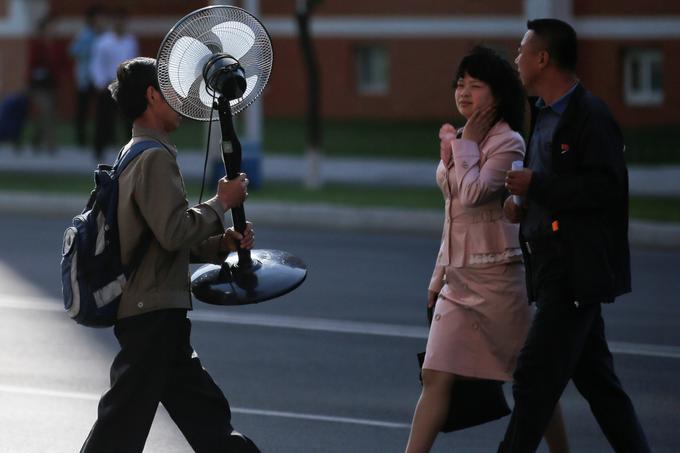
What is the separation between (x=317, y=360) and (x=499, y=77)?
3501 millimetres

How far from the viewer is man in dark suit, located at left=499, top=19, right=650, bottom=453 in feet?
18.1

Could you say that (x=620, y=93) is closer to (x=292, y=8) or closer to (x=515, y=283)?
(x=292, y=8)

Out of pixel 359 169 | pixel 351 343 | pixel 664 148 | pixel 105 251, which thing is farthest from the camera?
pixel 664 148

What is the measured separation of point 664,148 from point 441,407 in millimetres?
17202

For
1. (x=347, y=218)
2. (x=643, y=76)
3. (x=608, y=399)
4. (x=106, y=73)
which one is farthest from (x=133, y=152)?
(x=643, y=76)

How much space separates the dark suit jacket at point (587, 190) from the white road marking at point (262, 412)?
217cm

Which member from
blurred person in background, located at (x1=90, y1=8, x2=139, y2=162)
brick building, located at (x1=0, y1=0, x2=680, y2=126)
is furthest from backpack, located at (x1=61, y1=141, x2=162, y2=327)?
brick building, located at (x1=0, y1=0, x2=680, y2=126)

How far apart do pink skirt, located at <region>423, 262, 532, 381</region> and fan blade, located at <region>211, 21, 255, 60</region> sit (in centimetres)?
126

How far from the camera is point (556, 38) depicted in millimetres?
5664

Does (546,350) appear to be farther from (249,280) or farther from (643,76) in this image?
(643,76)

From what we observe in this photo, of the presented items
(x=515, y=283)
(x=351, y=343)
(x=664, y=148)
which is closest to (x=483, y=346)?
(x=515, y=283)

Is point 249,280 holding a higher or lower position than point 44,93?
higher

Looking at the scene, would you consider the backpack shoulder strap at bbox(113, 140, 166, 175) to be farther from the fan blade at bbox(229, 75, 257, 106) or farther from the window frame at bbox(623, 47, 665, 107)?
the window frame at bbox(623, 47, 665, 107)

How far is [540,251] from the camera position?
566 centimetres
